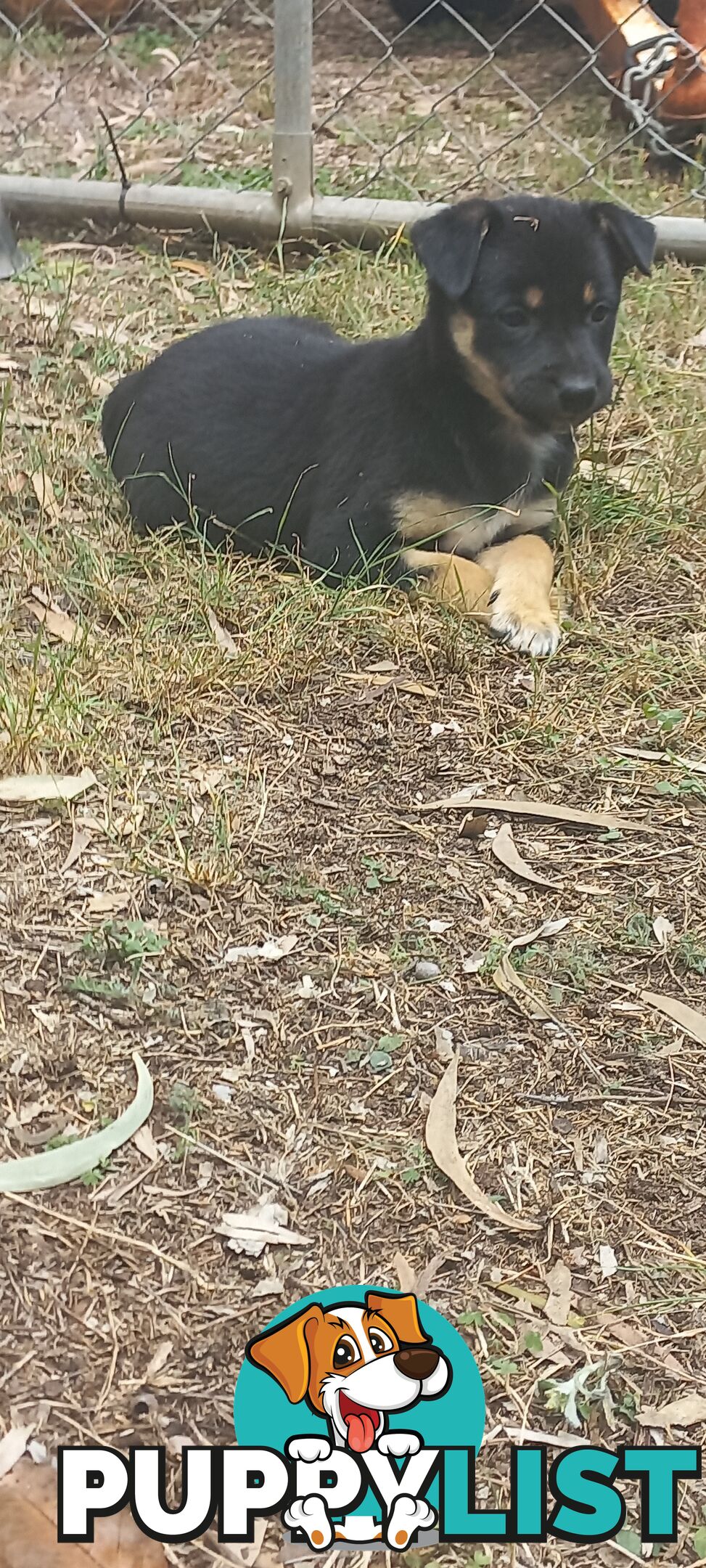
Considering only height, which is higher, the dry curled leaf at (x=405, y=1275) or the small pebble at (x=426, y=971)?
the small pebble at (x=426, y=971)

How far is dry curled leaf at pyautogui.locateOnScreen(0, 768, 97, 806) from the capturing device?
265cm

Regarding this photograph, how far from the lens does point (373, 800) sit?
2.74 metres

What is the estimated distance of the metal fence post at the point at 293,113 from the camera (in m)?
4.55

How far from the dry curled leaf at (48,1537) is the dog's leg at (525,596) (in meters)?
1.98

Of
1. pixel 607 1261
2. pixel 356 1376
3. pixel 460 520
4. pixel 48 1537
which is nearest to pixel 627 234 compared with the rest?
pixel 460 520

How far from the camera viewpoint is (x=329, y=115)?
597 centimetres

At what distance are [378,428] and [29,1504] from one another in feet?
7.77

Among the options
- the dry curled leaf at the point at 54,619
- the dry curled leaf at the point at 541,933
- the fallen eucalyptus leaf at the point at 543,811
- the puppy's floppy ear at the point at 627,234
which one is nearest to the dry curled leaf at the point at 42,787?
the dry curled leaf at the point at 54,619

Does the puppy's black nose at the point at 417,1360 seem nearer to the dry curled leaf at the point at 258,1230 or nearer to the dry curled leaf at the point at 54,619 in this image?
the dry curled leaf at the point at 258,1230

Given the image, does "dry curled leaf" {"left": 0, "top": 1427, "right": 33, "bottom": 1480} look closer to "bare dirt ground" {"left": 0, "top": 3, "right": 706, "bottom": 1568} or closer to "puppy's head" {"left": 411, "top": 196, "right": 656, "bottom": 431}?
"bare dirt ground" {"left": 0, "top": 3, "right": 706, "bottom": 1568}

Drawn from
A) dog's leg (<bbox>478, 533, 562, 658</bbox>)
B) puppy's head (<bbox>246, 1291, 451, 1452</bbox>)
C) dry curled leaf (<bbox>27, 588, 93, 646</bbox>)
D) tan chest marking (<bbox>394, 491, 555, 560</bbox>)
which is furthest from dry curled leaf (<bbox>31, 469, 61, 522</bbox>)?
puppy's head (<bbox>246, 1291, 451, 1452</bbox>)

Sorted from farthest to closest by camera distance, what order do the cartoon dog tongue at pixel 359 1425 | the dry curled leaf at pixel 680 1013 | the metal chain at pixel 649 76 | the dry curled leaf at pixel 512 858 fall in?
the metal chain at pixel 649 76 < the dry curled leaf at pixel 512 858 < the dry curled leaf at pixel 680 1013 < the cartoon dog tongue at pixel 359 1425

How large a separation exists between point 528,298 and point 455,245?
7.3 inches

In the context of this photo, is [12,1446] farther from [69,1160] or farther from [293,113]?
[293,113]
